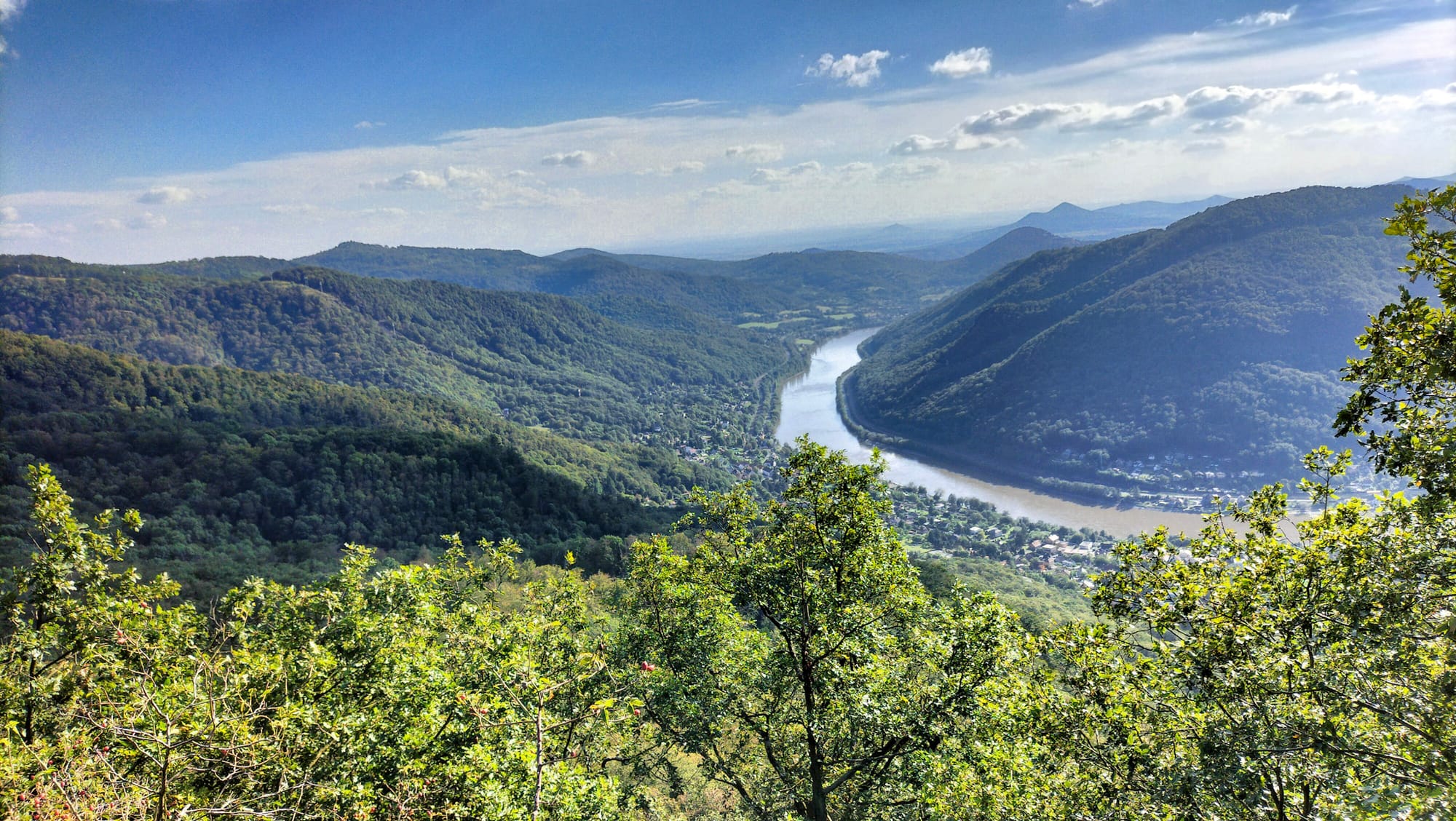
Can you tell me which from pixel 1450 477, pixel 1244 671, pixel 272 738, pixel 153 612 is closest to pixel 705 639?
pixel 272 738

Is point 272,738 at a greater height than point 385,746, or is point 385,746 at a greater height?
point 272,738

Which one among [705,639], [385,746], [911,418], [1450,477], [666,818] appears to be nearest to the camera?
[1450,477]

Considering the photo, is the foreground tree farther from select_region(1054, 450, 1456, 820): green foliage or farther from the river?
the river

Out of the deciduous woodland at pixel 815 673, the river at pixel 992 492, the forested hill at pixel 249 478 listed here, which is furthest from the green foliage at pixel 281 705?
the river at pixel 992 492

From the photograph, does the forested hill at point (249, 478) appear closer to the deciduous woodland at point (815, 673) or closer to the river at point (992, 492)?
the river at point (992, 492)

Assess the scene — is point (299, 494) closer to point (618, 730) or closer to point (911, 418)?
point (618, 730)

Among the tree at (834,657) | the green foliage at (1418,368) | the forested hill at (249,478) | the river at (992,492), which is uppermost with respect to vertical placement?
the green foliage at (1418,368)

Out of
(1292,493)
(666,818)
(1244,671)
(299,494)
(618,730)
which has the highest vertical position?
(1244,671)
